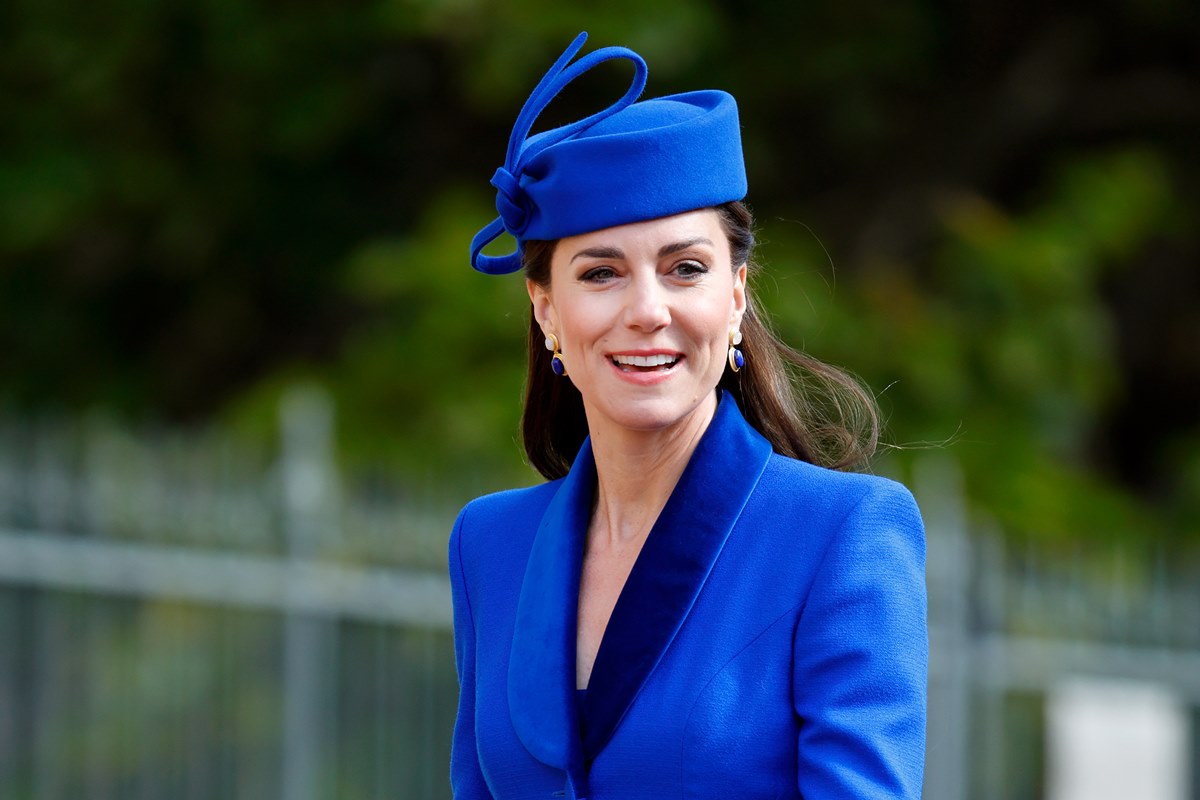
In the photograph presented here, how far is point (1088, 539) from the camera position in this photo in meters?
6.46

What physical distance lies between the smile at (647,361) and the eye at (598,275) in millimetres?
84

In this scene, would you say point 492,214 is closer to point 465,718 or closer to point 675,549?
point 465,718

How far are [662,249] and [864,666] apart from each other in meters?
0.48

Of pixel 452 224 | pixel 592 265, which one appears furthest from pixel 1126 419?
pixel 592 265

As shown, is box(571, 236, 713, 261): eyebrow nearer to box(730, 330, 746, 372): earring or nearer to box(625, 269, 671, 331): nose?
box(625, 269, 671, 331): nose

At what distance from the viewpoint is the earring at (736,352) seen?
7.00 ft

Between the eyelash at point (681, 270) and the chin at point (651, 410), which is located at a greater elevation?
the eyelash at point (681, 270)

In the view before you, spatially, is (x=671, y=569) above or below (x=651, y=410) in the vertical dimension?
below

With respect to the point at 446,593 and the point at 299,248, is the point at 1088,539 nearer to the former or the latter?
the point at 446,593

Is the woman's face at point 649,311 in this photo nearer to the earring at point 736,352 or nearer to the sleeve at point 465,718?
the earring at point 736,352

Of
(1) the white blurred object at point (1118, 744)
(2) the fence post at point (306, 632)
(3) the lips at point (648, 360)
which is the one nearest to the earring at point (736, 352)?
(3) the lips at point (648, 360)

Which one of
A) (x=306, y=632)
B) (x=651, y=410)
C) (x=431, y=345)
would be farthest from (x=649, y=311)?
(x=431, y=345)

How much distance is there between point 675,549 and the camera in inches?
80.6

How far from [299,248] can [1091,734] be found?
188 inches
